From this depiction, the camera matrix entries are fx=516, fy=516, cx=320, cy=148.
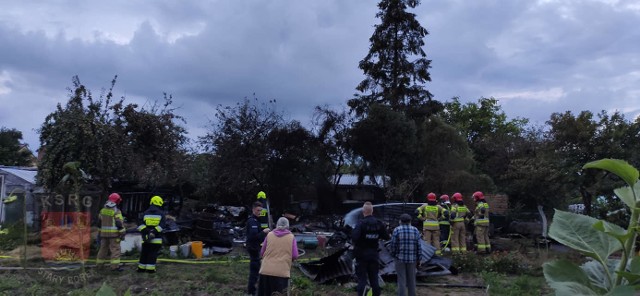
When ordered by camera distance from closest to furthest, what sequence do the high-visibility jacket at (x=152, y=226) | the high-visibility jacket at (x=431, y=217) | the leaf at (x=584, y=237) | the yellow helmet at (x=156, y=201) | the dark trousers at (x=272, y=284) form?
the leaf at (x=584, y=237), the dark trousers at (x=272, y=284), the high-visibility jacket at (x=152, y=226), the yellow helmet at (x=156, y=201), the high-visibility jacket at (x=431, y=217)

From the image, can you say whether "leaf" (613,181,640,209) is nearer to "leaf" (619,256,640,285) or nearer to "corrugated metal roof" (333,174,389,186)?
"leaf" (619,256,640,285)

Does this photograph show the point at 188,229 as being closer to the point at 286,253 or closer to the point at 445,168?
the point at 286,253

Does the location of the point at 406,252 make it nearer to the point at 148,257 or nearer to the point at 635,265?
the point at 148,257

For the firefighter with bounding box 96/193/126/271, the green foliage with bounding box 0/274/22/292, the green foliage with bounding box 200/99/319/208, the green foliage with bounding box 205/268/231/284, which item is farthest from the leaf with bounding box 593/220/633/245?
the green foliage with bounding box 200/99/319/208

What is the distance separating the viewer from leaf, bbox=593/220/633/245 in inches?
37.4

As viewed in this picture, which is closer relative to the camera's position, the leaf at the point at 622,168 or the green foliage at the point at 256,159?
the leaf at the point at 622,168

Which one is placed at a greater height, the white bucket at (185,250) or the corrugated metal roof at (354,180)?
the corrugated metal roof at (354,180)

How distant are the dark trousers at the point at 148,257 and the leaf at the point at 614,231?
11.9m

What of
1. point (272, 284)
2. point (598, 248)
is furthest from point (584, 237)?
point (272, 284)

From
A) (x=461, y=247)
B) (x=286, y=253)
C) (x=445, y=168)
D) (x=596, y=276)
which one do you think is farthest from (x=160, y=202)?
(x=445, y=168)

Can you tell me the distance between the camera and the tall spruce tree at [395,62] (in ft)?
87.9

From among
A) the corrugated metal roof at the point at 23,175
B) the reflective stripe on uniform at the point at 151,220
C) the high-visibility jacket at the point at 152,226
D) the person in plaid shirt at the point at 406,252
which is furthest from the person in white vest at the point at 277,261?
the corrugated metal roof at the point at 23,175

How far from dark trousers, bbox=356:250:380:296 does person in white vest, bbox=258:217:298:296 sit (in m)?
1.56

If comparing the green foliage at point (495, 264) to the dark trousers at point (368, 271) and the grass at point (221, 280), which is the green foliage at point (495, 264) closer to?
the grass at point (221, 280)
